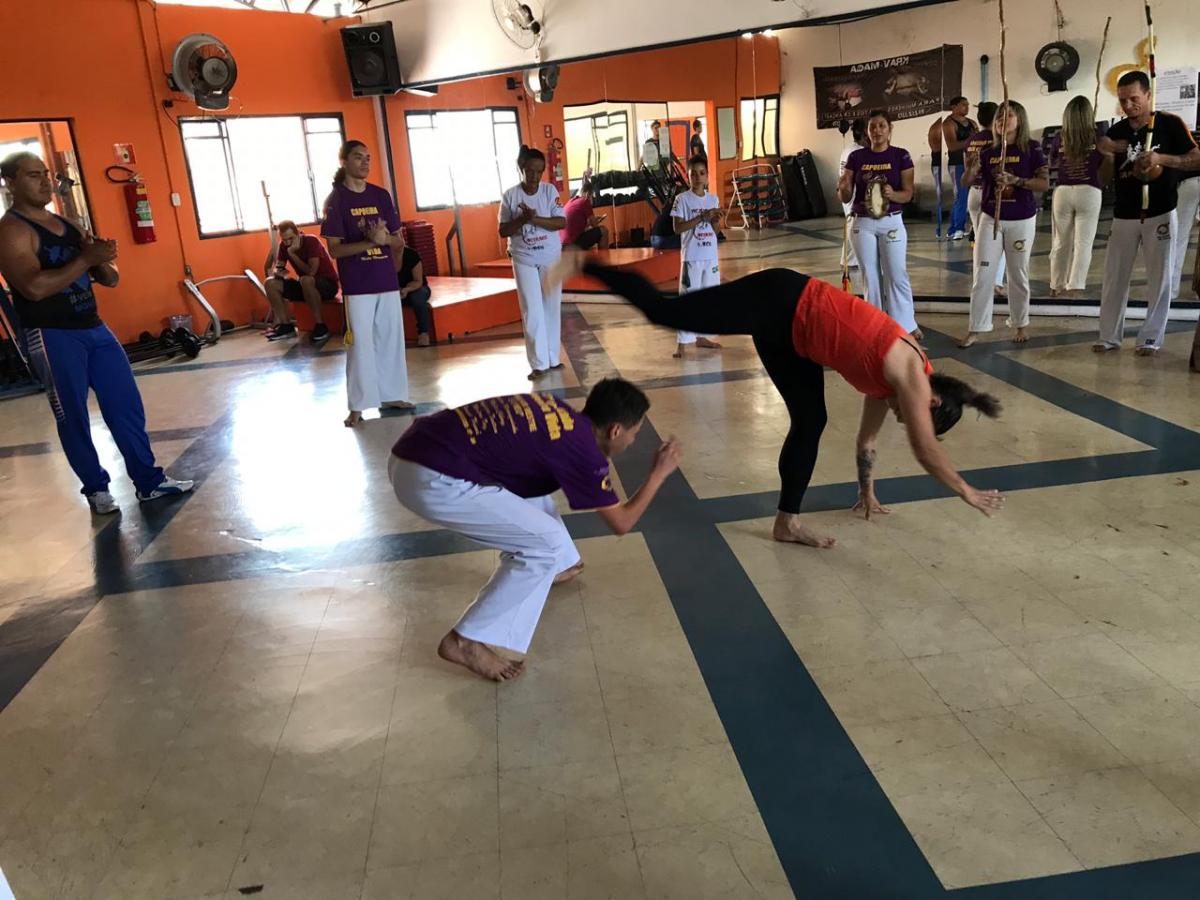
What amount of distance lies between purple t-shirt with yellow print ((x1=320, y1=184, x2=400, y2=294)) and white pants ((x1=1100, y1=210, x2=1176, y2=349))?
14.6 feet

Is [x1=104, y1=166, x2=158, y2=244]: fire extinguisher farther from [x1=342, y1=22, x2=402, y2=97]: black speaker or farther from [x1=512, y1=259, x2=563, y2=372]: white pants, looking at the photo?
[x1=512, y1=259, x2=563, y2=372]: white pants

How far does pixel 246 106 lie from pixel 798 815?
379 inches

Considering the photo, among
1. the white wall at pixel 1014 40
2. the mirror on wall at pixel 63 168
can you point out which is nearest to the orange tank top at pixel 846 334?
the white wall at pixel 1014 40

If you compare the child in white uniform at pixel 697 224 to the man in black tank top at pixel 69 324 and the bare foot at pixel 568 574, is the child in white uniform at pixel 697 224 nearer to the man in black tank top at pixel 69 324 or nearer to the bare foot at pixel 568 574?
the bare foot at pixel 568 574

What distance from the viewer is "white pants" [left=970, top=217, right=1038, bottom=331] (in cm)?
612

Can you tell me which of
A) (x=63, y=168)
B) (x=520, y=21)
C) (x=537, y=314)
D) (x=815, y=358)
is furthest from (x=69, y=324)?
(x=520, y=21)

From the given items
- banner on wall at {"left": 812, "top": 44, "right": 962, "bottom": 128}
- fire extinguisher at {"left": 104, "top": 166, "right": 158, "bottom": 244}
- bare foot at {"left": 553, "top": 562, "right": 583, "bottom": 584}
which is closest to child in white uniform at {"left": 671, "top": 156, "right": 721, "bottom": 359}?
banner on wall at {"left": 812, "top": 44, "right": 962, "bottom": 128}

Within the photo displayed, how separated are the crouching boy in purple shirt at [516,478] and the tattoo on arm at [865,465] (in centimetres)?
143

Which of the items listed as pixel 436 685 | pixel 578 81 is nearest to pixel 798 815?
pixel 436 685

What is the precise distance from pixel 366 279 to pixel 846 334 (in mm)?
3443

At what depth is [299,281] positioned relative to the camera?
8836 mm

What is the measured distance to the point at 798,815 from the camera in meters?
2.09

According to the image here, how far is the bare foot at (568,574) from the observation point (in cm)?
334

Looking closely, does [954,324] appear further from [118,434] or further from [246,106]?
[246,106]
